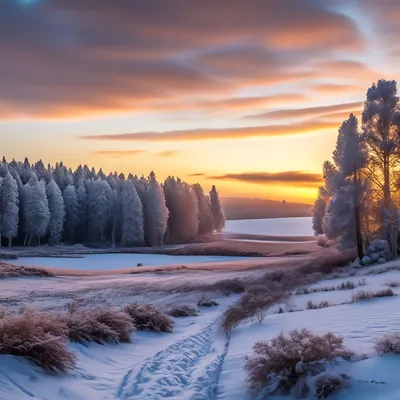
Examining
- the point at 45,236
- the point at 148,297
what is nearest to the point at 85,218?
the point at 45,236

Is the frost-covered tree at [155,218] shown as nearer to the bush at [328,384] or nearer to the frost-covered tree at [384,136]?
the frost-covered tree at [384,136]

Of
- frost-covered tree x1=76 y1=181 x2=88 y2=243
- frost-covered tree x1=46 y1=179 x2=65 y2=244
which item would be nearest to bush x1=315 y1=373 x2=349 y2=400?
frost-covered tree x1=46 y1=179 x2=65 y2=244

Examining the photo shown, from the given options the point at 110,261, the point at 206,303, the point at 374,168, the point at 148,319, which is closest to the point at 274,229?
the point at 110,261

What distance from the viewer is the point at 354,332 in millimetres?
9625

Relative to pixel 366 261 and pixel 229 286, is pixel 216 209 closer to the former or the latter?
pixel 366 261

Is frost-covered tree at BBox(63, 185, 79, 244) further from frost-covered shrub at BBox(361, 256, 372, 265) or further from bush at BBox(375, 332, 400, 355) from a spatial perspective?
bush at BBox(375, 332, 400, 355)

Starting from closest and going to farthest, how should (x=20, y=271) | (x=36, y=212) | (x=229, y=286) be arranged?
(x=229, y=286) < (x=20, y=271) < (x=36, y=212)

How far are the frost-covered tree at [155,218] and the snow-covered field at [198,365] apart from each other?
61.2 m

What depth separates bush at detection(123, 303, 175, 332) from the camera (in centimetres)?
1412

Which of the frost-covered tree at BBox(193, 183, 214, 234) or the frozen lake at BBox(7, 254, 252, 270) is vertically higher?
the frost-covered tree at BBox(193, 183, 214, 234)

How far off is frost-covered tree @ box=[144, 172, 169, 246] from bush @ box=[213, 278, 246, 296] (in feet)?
161

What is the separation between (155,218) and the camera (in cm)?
7631

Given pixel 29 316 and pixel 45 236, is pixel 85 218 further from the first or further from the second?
pixel 29 316

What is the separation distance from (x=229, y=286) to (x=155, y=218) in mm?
50600
